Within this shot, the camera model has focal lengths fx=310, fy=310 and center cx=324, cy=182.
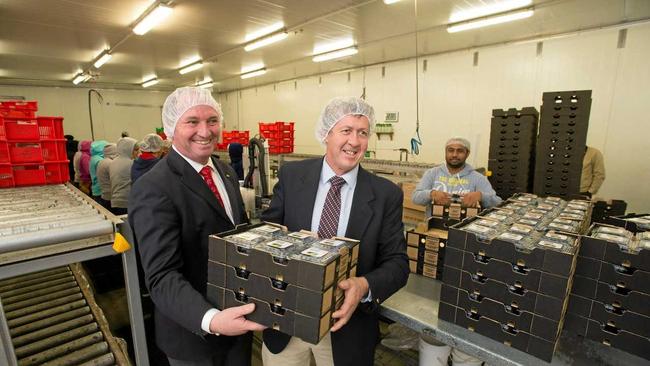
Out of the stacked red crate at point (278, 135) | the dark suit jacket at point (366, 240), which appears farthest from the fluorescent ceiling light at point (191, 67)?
the dark suit jacket at point (366, 240)

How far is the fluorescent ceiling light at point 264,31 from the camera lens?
5480 millimetres

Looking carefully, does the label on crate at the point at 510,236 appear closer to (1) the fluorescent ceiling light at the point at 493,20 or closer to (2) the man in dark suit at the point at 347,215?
(2) the man in dark suit at the point at 347,215

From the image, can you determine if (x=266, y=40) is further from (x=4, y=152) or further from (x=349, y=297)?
(x=349, y=297)

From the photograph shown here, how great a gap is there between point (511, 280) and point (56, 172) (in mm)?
4361

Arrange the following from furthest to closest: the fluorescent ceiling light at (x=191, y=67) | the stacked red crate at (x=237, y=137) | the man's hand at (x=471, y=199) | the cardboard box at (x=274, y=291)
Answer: the stacked red crate at (x=237, y=137)
the fluorescent ceiling light at (x=191, y=67)
the man's hand at (x=471, y=199)
the cardboard box at (x=274, y=291)

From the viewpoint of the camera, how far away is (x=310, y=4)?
14.8 ft

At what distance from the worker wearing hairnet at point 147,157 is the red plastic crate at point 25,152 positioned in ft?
2.98

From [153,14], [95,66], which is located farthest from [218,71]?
[153,14]

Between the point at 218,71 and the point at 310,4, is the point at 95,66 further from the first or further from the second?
the point at 310,4

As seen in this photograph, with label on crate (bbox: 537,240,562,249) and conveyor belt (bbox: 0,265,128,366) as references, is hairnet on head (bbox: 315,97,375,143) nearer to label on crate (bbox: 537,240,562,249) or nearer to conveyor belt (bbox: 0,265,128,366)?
label on crate (bbox: 537,240,562,249)

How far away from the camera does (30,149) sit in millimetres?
3193

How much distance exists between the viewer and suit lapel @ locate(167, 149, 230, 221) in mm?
1250

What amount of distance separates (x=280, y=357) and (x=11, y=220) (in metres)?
1.76

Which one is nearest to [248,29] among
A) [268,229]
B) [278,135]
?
[278,135]
